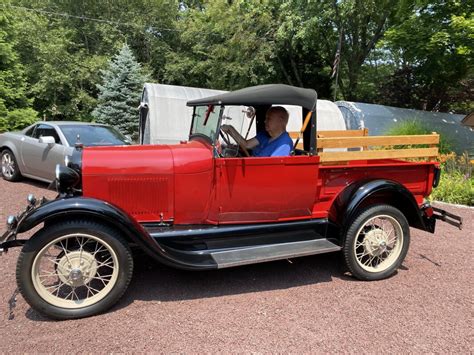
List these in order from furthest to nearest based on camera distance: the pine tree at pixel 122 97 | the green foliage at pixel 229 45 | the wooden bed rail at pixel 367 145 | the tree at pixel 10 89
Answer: the green foliage at pixel 229 45, the pine tree at pixel 122 97, the tree at pixel 10 89, the wooden bed rail at pixel 367 145

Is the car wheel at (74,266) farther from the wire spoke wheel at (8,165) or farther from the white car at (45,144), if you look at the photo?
the wire spoke wheel at (8,165)

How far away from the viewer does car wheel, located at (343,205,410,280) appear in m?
3.77

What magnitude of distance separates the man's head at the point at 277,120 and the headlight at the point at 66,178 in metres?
1.97

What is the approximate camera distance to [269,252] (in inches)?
139

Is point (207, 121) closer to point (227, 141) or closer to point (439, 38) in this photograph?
point (227, 141)

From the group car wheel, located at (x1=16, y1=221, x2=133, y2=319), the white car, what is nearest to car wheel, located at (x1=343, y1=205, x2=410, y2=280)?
car wheel, located at (x1=16, y1=221, x2=133, y2=319)

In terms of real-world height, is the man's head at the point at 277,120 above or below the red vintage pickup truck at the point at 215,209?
above

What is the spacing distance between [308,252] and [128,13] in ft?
78.9

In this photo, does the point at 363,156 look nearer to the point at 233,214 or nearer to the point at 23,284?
the point at 233,214

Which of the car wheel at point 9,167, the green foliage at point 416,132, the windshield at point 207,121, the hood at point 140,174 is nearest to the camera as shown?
the hood at point 140,174

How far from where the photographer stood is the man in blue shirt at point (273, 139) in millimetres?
3793

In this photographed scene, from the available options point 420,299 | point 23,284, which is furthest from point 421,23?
point 23,284

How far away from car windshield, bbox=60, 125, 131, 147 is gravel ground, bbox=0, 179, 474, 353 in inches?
132

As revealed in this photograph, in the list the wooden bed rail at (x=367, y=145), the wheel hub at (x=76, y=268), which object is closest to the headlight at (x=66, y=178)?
the wheel hub at (x=76, y=268)
